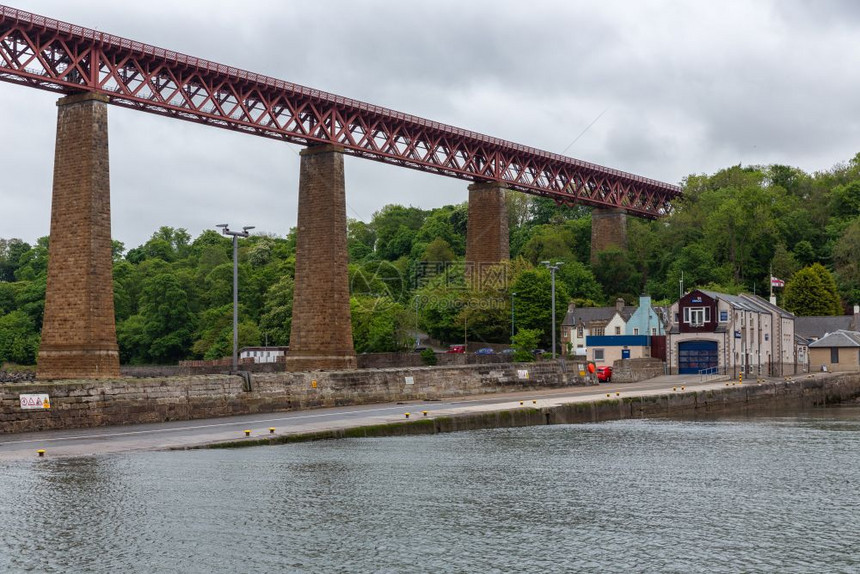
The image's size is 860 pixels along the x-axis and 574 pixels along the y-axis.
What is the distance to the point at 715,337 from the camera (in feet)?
229

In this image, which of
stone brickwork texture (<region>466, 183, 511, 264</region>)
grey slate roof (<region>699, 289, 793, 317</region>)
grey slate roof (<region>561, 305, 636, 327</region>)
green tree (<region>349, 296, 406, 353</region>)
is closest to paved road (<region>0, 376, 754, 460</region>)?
grey slate roof (<region>699, 289, 793, 317</region>)

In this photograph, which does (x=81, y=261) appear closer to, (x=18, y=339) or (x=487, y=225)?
(x=487, y=225)

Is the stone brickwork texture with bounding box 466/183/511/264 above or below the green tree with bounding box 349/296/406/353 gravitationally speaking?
above

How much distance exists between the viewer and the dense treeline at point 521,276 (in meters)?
97.9

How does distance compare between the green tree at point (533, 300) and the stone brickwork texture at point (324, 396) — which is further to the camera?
the green tree at point (533, 300)

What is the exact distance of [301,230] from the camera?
208 feet

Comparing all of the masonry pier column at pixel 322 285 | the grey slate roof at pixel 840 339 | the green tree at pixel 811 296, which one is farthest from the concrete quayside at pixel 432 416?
the green tree at pixel 811 296

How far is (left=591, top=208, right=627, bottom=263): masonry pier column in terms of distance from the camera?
109 m

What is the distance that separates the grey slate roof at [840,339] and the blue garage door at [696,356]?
17.6 meters

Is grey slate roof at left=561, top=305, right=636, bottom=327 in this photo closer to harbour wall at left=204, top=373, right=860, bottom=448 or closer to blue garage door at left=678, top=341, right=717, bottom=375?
blue garage door at left=678, top=341, right=717, bottom=375

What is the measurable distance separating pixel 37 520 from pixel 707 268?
9331 cm

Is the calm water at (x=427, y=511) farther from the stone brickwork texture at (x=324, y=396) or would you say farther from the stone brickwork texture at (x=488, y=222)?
the stone brickwork texture at (x=488, y=222)

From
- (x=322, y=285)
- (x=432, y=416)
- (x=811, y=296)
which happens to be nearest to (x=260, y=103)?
(x=322, y=285)

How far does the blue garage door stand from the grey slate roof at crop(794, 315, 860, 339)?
76.2 feet
